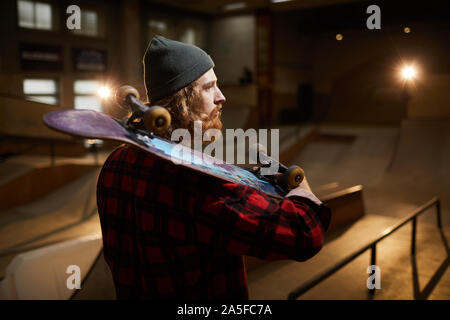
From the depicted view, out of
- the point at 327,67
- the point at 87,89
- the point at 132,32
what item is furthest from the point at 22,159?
the point at 327,67

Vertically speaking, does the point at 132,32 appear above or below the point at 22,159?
above

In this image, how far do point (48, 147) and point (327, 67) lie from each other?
14.4 metres

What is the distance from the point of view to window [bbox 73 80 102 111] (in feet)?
40.5

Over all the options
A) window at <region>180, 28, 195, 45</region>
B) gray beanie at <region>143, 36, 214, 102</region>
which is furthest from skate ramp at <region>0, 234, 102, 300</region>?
window at <region>180, 28, 195, 45</region>

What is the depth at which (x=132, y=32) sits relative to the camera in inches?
527

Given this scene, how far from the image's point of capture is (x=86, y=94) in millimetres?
12500

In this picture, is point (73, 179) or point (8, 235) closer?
point (8, 235)

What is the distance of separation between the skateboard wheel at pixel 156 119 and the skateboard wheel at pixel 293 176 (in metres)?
0.52

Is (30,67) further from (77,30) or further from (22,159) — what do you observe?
(22,159)

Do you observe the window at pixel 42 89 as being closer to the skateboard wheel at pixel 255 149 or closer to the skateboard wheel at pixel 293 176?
the skateboard wheel at pixel 255 149

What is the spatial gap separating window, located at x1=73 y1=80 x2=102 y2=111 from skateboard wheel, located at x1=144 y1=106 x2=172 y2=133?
39.6 feet

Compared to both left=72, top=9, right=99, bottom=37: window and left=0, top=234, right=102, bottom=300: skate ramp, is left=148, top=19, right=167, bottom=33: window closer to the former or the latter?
left=72, top=9, right=99, bottom=37: window
